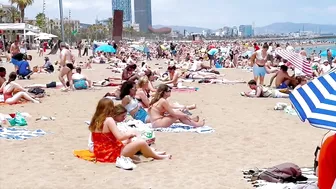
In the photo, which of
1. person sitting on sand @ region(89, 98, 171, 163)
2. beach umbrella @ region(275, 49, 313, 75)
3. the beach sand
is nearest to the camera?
the beach sand

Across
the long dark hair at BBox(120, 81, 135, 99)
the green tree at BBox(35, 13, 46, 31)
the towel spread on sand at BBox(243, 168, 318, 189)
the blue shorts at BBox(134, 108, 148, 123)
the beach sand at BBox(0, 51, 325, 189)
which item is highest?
the green tree at BBox(35, 13, 46, 31)

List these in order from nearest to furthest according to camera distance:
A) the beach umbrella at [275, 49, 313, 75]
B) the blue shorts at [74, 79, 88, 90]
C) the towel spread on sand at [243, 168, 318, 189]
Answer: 1. the towel spread on sand at [243, 168, 318, 189]
2. the beach umbrella at [275, 49, 313, 75]
3. the blue shorts at [74, 79, 88, 90]

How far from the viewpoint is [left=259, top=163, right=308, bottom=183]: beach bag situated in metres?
4.57

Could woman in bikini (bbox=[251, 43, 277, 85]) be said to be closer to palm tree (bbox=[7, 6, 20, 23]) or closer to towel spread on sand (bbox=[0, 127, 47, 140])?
towel spread on sand (bbox=[0, 127, 47, 140])

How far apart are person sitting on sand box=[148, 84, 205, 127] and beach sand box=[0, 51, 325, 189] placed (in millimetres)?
237

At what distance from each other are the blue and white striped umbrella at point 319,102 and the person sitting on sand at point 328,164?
0.21 meters

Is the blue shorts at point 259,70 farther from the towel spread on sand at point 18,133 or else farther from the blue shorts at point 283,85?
the towel spread on sand at point 18,133

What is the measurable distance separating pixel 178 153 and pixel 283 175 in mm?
1778

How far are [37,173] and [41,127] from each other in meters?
2.71

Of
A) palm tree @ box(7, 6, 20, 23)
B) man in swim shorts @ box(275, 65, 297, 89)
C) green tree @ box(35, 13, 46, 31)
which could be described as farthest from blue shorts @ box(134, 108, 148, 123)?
green tree @ box(35, 13, 46, 31)

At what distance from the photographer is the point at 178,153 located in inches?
239

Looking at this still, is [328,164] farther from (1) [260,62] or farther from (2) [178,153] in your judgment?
(1) [260,62]

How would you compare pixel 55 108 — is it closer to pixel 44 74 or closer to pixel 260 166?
pixel 260 166

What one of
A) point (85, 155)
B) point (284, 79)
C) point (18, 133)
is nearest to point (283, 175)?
point (85, 155)
